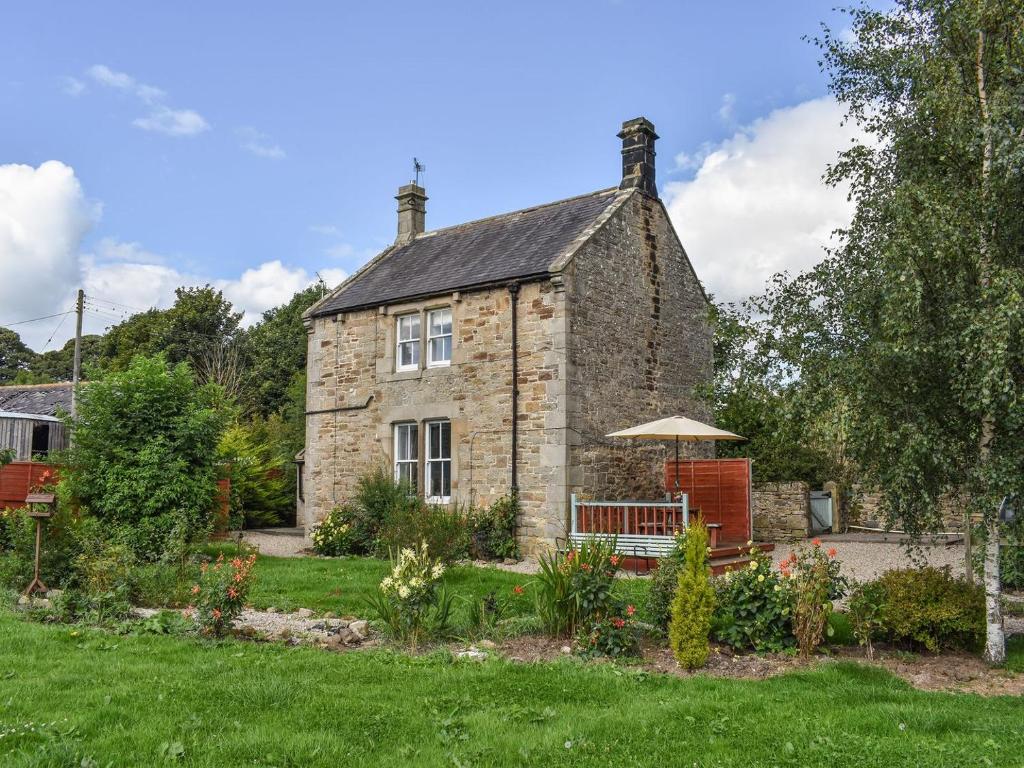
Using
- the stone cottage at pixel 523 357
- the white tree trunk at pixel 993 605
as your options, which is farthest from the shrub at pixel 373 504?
the white tree trunk at pixel 993 605

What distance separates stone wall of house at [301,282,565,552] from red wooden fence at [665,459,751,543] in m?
3.43

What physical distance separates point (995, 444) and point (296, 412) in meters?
28.6

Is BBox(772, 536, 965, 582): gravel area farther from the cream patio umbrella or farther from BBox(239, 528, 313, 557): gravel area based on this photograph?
BBox(239, 528, 313, 557): gravel area

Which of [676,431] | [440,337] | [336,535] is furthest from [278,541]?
[676,431]

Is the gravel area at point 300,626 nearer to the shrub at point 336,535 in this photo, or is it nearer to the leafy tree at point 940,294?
the leafy tree at point 940,294

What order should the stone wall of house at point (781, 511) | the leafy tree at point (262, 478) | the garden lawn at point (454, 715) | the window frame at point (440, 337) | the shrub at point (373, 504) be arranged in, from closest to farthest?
1. the garden lawn at point (454, 715)
2. the shrub at point (373, 504)
3. the window frame at point (440, 337)
4. the stone wall of house at point (781, 511)
5. the leafy tree at point (262, 478)

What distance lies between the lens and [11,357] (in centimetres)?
5441

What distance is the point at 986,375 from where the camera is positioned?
7215 millimetres

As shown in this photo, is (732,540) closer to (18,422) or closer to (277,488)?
(277,488)

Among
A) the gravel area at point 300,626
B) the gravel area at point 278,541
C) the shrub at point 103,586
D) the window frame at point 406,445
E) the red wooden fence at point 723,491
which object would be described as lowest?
the gravel area at point 278,541

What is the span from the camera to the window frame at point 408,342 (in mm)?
18797

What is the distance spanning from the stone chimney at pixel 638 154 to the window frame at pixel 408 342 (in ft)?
18.3

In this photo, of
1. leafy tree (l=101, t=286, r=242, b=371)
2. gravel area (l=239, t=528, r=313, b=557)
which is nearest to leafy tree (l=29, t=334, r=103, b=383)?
leafy tree (l=101, t=286, r=242, b=371)

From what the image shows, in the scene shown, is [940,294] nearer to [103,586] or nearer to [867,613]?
[867,613]
